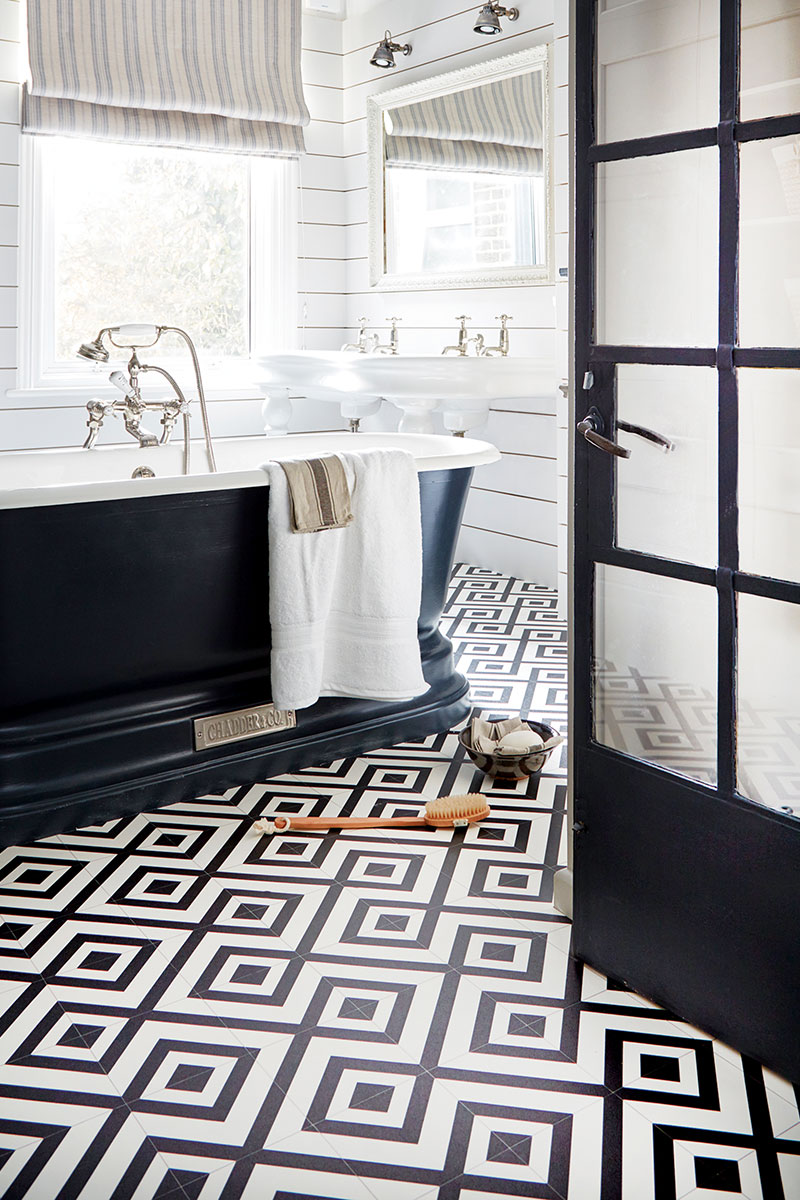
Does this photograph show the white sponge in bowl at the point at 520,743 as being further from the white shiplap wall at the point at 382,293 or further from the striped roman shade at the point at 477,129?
the striped roman shade at the point at 477,129

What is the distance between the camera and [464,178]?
4.91 metres

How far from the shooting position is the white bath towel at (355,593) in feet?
8.88

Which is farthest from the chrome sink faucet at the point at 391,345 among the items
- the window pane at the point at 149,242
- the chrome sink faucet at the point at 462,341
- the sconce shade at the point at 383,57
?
the sconce shade at the point at 383,57

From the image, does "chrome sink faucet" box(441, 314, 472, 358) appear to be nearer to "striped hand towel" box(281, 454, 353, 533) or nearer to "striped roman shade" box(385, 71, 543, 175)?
"striped roman shade" box(385, 71, 543, 175)

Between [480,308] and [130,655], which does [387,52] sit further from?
[130,655]

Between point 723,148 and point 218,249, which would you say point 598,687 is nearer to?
point 723,148

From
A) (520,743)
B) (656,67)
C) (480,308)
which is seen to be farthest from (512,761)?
(480,308)

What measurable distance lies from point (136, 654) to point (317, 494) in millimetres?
552

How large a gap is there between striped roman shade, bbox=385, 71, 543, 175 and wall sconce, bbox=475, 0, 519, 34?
20 cm

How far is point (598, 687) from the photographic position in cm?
199

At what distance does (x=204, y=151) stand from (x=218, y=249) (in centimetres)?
43

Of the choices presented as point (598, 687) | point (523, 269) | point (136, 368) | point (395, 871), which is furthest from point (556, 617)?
point (598, 687)

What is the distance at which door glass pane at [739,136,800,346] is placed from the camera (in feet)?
5.11

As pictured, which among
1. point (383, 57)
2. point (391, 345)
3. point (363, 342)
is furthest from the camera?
point (363, 342)
